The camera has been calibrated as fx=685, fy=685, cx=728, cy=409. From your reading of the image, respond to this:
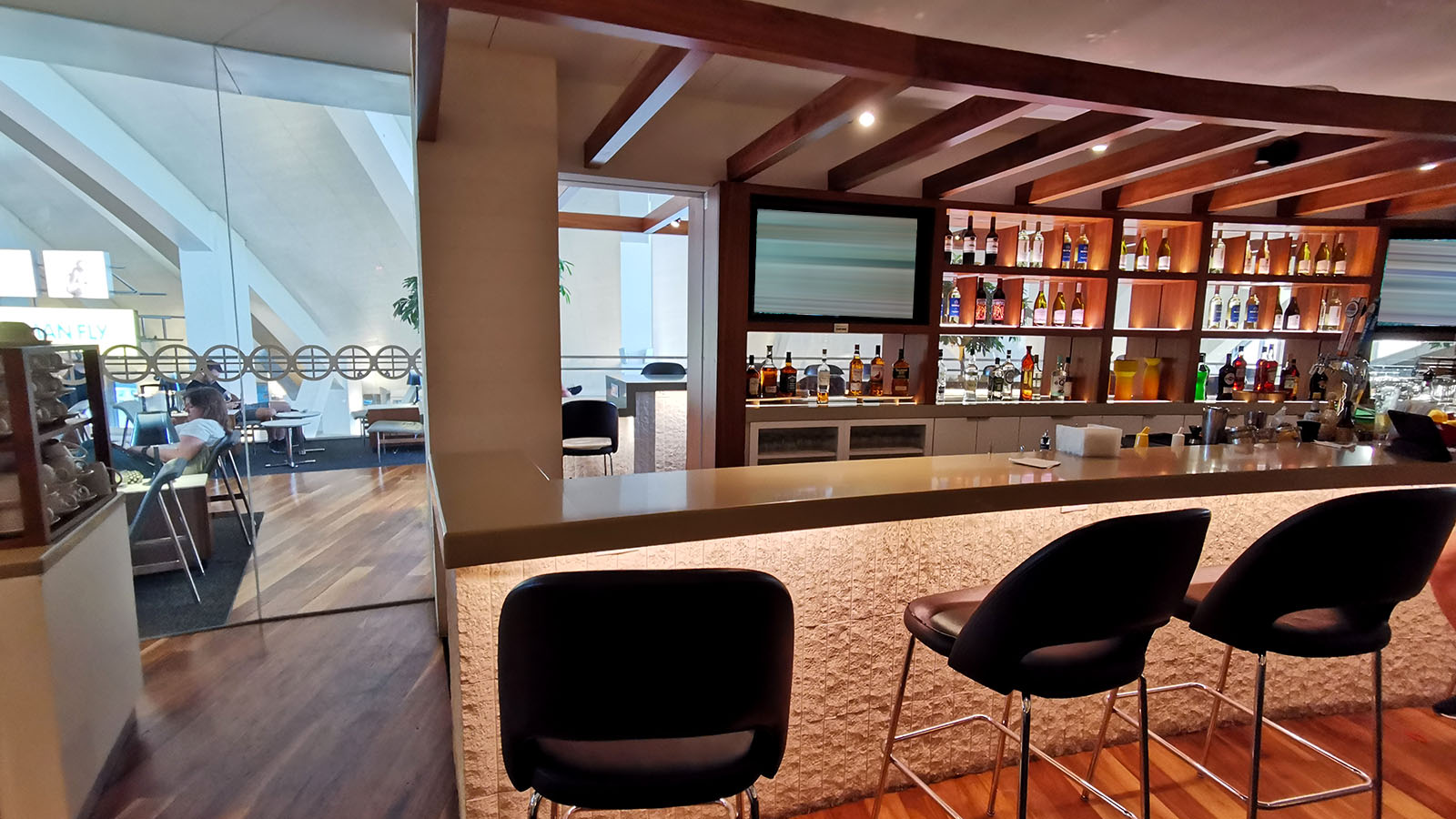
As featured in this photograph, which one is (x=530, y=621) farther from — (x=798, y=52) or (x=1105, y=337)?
(x=1105, y=337)

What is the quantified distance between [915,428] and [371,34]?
3.28 m

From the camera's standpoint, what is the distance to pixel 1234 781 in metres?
2.10

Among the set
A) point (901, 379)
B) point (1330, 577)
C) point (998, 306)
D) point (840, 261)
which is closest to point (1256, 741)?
point (1330, 577)

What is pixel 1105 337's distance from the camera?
428 cm

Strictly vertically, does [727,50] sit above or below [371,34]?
below

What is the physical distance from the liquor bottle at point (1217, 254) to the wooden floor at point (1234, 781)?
2.97 m

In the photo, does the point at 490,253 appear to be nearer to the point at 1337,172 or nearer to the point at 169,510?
the point at 169,510

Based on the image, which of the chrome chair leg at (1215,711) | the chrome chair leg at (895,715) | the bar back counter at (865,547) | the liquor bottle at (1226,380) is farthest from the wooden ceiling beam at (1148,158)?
the chrome chair leg at (895,715)

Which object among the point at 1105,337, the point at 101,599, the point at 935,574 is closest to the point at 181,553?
the point at 101,599

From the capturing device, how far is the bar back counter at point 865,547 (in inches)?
57.5

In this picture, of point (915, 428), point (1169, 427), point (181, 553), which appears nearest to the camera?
point (181, 553)

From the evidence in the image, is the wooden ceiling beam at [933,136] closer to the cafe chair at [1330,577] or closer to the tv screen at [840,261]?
the tv screen at [840,261]

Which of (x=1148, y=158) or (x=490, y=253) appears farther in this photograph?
Answer: (x=1148, y=158)

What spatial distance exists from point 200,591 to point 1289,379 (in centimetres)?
657
